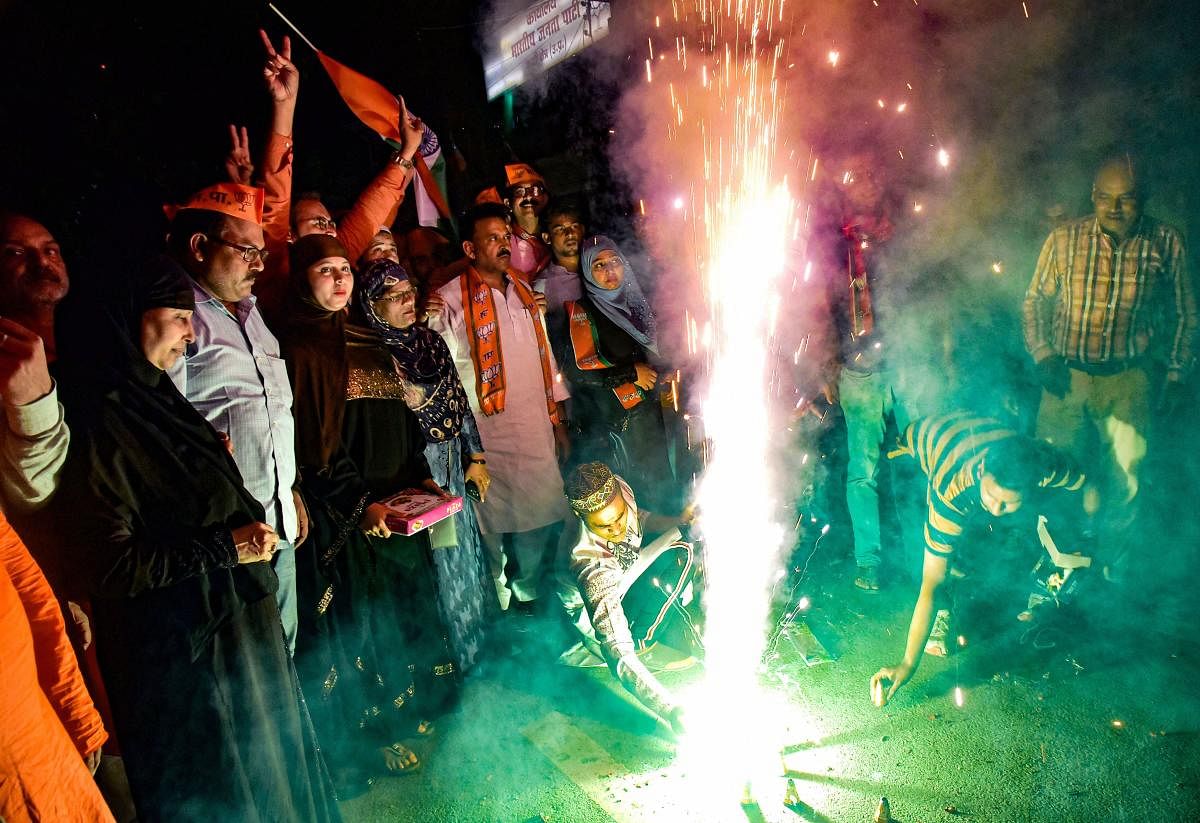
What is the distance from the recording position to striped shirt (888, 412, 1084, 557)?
11.1 feet

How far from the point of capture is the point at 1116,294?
4.46m

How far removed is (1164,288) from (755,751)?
405 cm

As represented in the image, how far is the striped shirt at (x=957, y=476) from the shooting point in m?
3.38

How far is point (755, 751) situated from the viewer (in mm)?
3193

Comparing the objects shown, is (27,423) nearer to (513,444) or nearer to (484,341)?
(484,341)

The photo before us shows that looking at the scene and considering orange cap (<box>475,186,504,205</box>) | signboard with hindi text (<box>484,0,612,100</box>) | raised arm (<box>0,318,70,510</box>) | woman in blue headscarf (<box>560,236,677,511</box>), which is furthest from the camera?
signboard with hindi text (<box>484,0,612,100</box>)

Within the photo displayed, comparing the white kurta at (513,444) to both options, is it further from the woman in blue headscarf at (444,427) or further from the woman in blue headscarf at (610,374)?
the woman in blue headscarf at (610,374)

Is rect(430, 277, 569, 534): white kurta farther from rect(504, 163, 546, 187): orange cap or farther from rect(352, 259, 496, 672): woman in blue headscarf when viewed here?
rect(504, 163, 546, 187): orange cap

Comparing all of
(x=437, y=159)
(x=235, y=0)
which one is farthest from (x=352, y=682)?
(x=235, y=0)

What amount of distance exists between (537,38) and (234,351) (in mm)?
5562

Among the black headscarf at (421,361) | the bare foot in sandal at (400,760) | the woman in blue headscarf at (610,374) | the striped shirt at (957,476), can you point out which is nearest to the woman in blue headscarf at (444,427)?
the black headscarf at (421,361)

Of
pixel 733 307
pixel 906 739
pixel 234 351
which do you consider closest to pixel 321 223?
pixel 234 351

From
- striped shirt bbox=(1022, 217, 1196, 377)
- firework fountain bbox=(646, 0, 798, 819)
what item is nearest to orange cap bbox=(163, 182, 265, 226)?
firework fountain bbox=(646, 0, 798, 819)

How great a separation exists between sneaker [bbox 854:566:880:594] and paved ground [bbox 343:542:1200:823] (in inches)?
19.9
